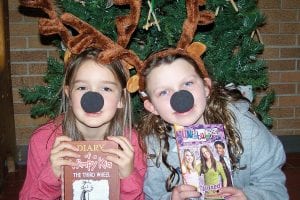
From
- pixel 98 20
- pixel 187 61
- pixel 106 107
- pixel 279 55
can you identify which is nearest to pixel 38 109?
pixel 98 20

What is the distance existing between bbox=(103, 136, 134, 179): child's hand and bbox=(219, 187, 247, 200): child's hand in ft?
1.11

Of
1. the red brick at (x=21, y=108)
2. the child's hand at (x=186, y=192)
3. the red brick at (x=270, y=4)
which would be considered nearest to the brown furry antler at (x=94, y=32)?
the child's hand at (x=186, y=192)

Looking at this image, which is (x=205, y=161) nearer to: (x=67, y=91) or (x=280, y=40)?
(x=67, y=91)

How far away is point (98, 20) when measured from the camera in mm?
1854

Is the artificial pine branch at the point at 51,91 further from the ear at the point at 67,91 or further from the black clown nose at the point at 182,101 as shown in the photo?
the black clown nose at the point at 182,101

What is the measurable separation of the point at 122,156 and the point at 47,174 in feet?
1.00

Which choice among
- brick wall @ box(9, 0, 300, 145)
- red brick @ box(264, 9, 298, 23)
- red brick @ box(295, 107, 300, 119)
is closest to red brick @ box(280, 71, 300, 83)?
brick wall @ box(9, 0, 300, 145)

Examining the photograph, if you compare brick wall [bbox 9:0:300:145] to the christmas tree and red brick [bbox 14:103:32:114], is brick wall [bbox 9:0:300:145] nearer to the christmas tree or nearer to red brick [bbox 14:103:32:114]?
red brick [bbox 14:103:32:114]

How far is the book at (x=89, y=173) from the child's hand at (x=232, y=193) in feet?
1.27

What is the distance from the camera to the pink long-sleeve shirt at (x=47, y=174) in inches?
62.1

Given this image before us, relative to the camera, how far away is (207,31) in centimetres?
197

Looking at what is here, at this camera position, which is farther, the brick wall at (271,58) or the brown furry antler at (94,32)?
the brick wall at (271,58)

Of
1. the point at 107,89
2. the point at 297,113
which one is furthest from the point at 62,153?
the point at 297,113

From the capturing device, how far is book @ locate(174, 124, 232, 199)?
1420 millimetres
